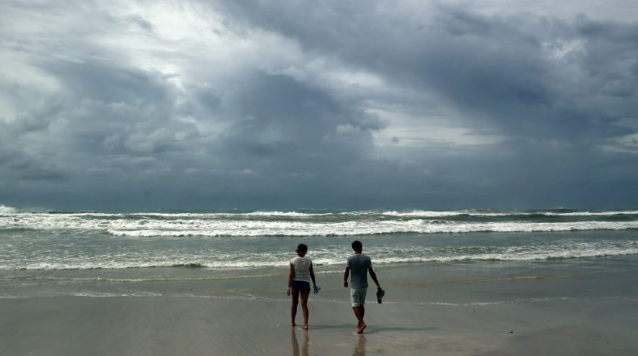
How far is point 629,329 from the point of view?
29.1 ft

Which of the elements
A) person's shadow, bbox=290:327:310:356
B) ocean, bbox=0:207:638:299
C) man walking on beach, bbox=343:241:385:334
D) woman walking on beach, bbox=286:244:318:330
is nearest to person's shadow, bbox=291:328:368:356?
person's shadow, bbox=290:327:310:356

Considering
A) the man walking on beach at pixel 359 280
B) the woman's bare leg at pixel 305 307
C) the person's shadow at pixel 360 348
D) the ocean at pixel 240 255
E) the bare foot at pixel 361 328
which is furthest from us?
the ocean at pixel 240 255

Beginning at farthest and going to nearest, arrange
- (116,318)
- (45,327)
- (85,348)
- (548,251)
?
(548,251) < (116,318) < (45,327) < (85,348)

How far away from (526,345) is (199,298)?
295 inches

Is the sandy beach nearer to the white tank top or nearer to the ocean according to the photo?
the white tank top

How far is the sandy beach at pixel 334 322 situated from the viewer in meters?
7.79

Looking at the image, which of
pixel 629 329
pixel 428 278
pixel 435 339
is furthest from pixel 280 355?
pixel 428 278

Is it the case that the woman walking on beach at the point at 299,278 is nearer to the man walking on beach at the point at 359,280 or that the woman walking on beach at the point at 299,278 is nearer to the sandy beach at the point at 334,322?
the sandy beach at the point at 334,322

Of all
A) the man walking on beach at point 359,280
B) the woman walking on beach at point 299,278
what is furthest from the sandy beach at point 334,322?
the woman walking on beach at point 299,278

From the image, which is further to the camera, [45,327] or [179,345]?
[45,327]

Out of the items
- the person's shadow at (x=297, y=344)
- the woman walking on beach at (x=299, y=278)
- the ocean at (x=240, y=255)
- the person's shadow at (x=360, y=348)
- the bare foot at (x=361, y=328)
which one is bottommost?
the person's shadow at (x=297, y=344)

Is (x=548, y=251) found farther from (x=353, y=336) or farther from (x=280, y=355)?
(x=280, y=355)

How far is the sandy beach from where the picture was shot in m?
7.79

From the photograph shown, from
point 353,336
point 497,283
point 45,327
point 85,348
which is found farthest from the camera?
point 497,283
